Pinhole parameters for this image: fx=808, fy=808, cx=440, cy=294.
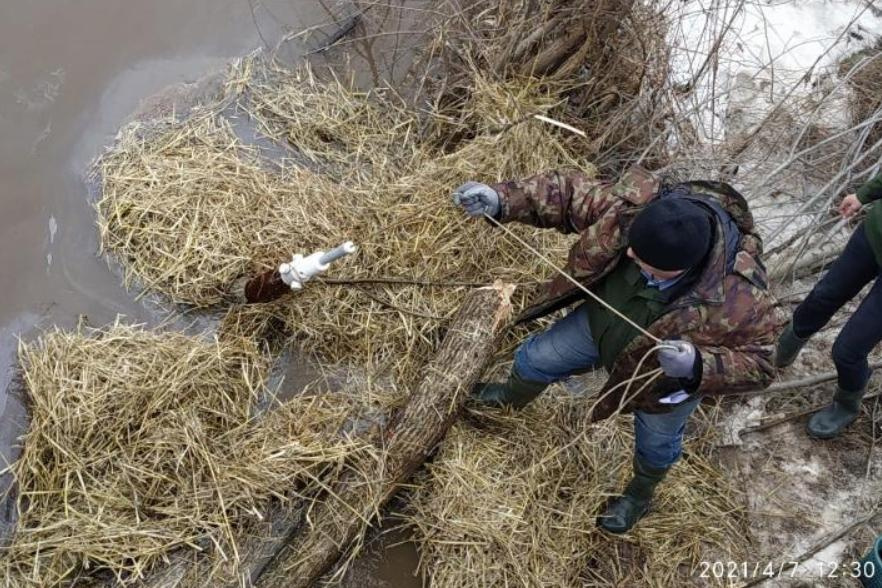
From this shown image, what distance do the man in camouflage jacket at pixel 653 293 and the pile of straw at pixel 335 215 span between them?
87cm

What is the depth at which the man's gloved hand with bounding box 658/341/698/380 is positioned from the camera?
8.50 ft

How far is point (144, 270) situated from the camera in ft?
12.9

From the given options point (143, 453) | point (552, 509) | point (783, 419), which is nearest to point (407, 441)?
point (552, 509)

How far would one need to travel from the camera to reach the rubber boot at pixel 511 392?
3.49 meters

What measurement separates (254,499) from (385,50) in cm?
301

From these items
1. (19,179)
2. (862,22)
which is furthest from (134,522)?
(862,22)

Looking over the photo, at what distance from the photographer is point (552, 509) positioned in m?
3.54

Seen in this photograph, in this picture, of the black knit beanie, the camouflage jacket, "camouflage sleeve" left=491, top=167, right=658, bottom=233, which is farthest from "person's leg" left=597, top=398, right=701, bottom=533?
"camouflage sleeve" left=491, top=167, right=658, bottom=233

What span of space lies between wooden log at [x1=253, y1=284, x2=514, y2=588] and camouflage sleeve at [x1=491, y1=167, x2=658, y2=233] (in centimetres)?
62

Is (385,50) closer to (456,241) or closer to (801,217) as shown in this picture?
(456,241)

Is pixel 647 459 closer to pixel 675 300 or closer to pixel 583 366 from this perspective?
pixel 583 366

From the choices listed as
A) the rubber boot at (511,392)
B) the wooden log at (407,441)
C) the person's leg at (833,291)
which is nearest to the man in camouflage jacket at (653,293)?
the rubber boot at (511,392)

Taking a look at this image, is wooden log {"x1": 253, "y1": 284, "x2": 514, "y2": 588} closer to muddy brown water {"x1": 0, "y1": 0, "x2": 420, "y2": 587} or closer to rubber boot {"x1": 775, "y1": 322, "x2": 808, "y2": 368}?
muddy brown water {"x1": 0, "y1": 0, "x2": 420, "y2": 587}

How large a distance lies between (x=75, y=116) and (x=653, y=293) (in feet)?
10.8
